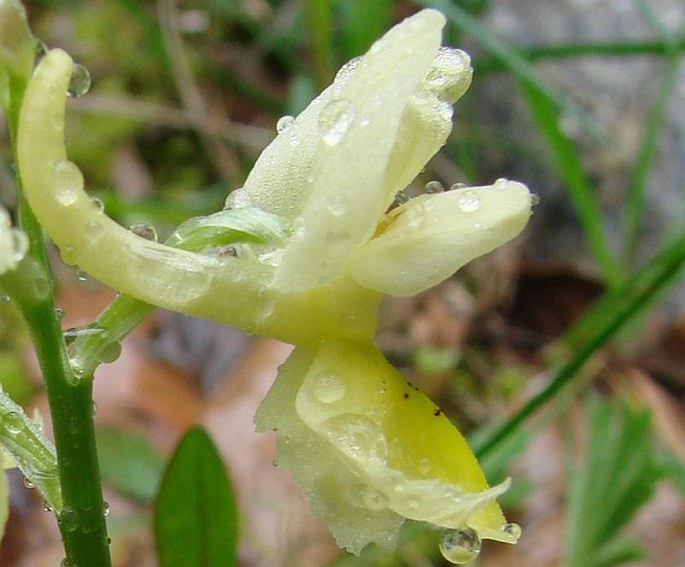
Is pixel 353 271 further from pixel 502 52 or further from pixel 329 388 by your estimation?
pixel 502 52

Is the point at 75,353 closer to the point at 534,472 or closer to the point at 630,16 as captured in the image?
the point at 534,472

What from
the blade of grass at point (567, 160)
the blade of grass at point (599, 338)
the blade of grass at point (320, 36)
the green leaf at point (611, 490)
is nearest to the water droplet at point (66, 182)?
the blade of grass at point (599, 338)

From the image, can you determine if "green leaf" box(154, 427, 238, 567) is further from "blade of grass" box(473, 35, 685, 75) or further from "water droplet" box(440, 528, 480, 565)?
"blade of grass" box(473, 35, 685, 75)

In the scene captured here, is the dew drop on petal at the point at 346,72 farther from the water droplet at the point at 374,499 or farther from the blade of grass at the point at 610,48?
the blade of grass at the point at 610,48

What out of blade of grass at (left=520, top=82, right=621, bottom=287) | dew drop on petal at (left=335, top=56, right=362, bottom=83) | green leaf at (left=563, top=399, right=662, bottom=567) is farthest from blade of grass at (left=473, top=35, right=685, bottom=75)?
dew drop on petal at (left=335, top=56, right=362, bottom=83)

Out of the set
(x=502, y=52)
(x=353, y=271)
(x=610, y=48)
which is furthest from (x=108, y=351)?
(x=610, y=48)

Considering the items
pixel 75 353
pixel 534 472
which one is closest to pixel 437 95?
pixel 75 353

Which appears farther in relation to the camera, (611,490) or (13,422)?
(611,490)
